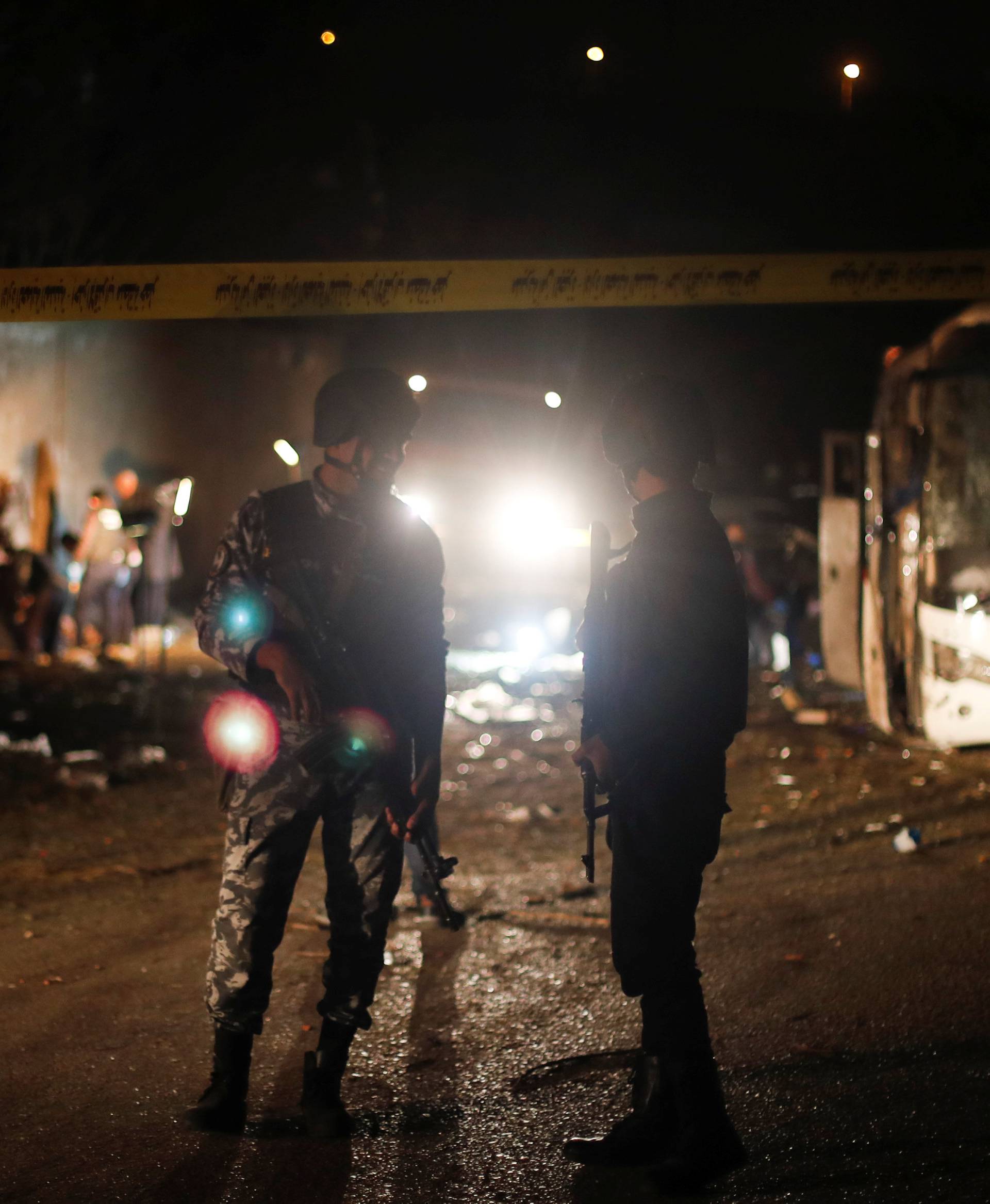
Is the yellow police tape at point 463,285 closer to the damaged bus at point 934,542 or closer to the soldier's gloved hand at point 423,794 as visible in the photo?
the soldier's gloved hand at point 423,794

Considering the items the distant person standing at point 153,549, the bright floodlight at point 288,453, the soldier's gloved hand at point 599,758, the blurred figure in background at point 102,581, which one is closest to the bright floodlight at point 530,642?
the distant person standing at point 153,549

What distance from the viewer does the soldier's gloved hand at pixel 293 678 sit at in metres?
2.83

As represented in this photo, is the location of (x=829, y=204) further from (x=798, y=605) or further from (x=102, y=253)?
(x=798, y=605)

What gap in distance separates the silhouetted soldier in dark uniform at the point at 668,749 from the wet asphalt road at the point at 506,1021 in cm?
16

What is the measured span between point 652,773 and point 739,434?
29547 mm

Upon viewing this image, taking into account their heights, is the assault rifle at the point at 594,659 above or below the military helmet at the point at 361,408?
below

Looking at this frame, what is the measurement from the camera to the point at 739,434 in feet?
102

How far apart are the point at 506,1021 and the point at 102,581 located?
436 inches

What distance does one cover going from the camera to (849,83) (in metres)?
5.73

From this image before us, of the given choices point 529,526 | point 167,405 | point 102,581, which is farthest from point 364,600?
point 167,405

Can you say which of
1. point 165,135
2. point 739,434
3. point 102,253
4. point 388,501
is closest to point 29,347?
point 165,135

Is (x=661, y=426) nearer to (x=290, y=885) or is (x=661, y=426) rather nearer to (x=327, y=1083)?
(x=290, y=885)

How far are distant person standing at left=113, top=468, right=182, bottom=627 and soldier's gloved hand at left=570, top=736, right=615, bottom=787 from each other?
7052 mm

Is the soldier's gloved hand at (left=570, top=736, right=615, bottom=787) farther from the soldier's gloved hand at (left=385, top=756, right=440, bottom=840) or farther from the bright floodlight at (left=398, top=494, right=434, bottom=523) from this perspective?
the bright floodlight at (left=398, top=494, right=434, bottom=523)
